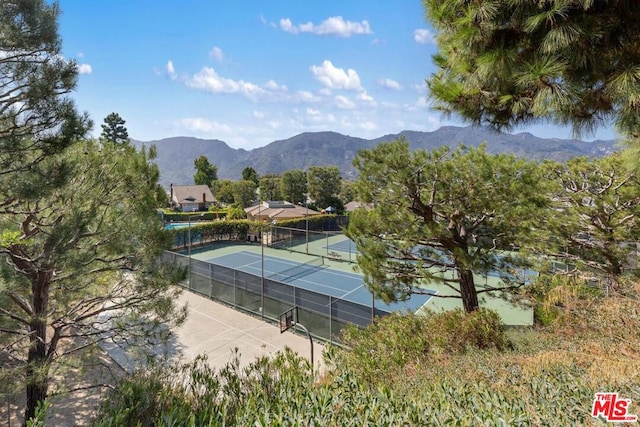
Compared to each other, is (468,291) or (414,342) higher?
(468,291)

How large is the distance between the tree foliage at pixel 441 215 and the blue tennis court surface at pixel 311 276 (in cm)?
719

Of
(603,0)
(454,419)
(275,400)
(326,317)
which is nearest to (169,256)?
(326,317)

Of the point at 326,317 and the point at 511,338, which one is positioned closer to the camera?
the point at 511,338

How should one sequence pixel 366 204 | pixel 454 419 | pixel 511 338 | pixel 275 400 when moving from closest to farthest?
pixel 454 419, pixel 275 400, pixel 511 338, pixel 366 204

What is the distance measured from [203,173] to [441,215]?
50.2m

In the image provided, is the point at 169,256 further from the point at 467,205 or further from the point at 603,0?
the point at 603,0

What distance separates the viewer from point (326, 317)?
812cm

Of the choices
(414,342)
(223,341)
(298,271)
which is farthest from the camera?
(298,271)

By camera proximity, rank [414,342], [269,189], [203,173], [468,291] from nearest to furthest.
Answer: [414,342] → [468,291] → [269,189] → [203,173]

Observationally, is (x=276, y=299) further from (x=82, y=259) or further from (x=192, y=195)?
(x=192, y=195)

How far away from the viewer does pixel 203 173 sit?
166 ft

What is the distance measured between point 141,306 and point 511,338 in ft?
20.4

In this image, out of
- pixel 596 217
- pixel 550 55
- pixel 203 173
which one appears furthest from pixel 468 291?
pixel 203 173

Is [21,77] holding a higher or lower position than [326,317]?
higher
